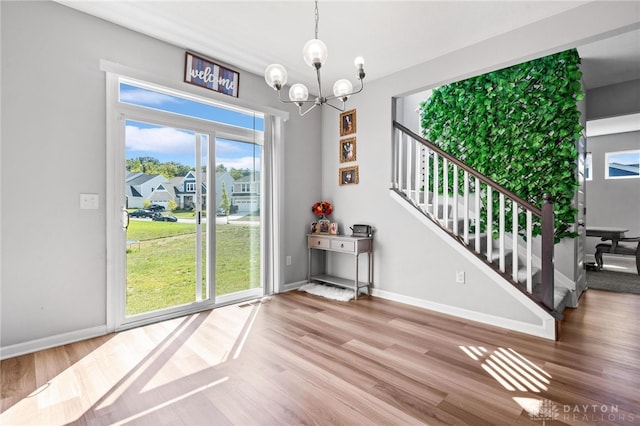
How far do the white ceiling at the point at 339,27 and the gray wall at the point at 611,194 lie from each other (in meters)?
4.70

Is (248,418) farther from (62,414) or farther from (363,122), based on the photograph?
(363,122)

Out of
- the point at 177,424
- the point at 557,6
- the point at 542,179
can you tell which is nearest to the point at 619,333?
the point at 542,179

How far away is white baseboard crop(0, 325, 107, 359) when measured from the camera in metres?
2.31

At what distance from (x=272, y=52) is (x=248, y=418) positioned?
332 cm

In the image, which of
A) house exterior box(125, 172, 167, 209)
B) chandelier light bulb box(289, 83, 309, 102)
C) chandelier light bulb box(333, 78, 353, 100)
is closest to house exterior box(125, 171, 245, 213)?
house exterior box(125, 172, 167, 209)

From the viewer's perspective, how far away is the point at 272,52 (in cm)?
335

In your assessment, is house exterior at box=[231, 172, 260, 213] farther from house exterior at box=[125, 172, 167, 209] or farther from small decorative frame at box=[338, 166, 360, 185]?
small decorative frame at box=[338, 166, 360, 185]

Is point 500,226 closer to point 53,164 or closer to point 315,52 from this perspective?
point 315,52

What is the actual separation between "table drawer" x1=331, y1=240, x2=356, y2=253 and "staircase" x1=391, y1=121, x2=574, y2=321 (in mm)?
862

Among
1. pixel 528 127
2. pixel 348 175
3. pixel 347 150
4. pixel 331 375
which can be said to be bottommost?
pixel 331 375

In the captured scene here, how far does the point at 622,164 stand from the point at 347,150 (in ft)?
23.5

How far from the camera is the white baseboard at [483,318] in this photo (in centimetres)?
269

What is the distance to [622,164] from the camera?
23.4ft

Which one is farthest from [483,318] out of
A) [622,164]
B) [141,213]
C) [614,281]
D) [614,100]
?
[622,164]
